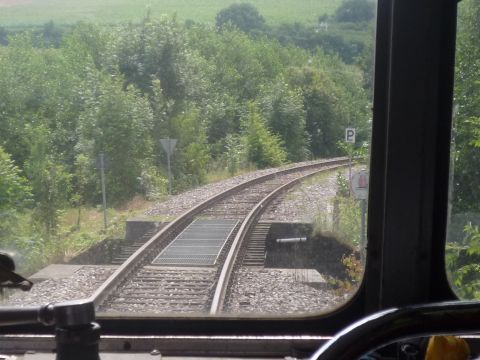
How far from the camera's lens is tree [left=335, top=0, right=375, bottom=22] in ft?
6.15

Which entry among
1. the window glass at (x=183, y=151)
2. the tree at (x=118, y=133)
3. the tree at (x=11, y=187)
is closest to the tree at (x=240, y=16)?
the window glass at (x=183, y=151)

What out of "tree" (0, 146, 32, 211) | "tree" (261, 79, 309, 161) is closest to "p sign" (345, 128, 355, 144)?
"tree" (261, 79, 309, 161)

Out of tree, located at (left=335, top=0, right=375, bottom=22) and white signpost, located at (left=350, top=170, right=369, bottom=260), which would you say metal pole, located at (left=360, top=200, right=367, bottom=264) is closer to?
white signpost, located at (left=350, top=170, right=369, bottom=260)

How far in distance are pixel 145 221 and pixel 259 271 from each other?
379 mm

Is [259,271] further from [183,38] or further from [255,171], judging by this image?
[183,38]

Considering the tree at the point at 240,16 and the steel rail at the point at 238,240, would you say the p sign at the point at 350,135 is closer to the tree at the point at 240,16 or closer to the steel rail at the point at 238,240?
the steel rail at the point at 238,240

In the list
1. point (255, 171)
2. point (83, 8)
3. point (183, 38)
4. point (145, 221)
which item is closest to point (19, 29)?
point (83, 8)

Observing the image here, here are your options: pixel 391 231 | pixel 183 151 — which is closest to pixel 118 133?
pixel 183 151

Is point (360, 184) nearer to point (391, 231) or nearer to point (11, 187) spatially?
point (391, 231)

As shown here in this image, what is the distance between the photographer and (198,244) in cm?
200

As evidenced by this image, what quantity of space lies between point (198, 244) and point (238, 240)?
13cm

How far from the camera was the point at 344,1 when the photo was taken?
1895 mm

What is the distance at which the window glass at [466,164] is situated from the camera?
1.88 m

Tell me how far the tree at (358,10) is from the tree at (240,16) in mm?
255
